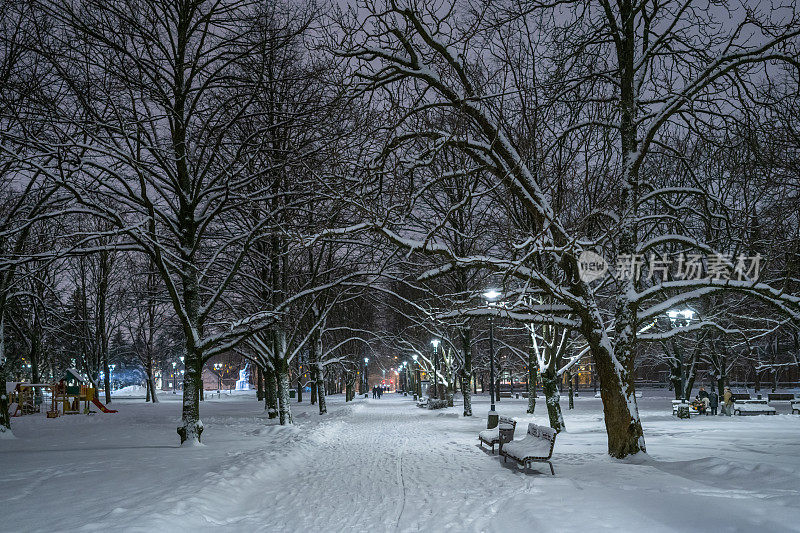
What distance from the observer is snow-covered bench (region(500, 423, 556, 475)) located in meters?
9.64

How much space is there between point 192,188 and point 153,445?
6.87 m

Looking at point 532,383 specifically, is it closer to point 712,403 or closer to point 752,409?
point 712,403

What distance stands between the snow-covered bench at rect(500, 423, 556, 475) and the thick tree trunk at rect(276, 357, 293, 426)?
35.8 ft

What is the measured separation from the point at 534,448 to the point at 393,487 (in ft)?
9.07

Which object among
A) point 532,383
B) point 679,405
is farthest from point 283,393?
point 679,405

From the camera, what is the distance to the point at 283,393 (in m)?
20.7

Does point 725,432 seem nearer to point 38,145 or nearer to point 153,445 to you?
point 153,445

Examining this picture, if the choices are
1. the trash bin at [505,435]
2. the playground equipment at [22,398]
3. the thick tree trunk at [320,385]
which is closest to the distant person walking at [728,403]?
the trash bin at [505,435]

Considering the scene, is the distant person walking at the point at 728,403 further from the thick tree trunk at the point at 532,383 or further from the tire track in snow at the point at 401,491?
the tire track in snow at the point at 401,491

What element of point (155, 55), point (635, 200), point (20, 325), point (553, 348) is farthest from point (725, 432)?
point (20, 325)

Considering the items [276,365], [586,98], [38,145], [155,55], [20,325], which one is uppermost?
[155,55]

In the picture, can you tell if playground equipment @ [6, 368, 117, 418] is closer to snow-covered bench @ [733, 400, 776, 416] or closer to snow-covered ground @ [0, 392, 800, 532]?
snow-covered ground @ [0, 392, 800, 532]

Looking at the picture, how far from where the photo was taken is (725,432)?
54.7 feet

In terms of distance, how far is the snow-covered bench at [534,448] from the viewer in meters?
9.64
